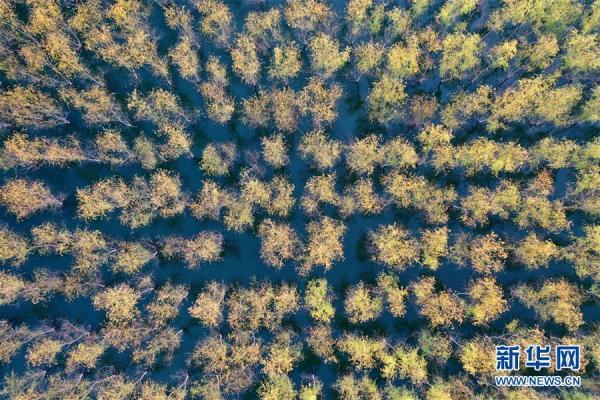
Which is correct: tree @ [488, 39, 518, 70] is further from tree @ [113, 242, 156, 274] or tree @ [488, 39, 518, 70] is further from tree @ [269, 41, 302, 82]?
tree @ [113, 242, 156, 274]

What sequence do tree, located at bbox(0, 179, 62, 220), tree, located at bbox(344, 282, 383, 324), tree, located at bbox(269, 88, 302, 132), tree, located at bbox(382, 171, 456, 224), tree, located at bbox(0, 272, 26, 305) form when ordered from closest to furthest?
1. tree, located at bbox(0, 272, 26, 305)
2. tree, located at bbox(344, 282, 383, 324)
3. tree, located at bbox(0, 179, 62, 220)
4. tree, located at bbox(382, 171, 456, 224)
5. tree, located at bbox(269, 88, 302, 132)

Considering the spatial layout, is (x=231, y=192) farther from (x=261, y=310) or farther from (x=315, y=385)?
(x=315, y=385)

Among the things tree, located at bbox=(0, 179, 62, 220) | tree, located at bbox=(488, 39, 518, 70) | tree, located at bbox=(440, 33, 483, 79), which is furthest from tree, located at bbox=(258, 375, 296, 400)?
tree, located at bbox=(488, 39, 518, 70)

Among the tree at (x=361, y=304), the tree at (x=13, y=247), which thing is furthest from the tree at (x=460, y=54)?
the tree at (x=13, y=247)

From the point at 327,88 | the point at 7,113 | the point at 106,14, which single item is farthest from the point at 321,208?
the point at 7,113

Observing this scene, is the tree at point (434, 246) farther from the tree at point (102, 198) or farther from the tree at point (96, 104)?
the tree at point (96, 104)

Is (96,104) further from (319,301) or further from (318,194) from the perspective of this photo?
(319,301)
